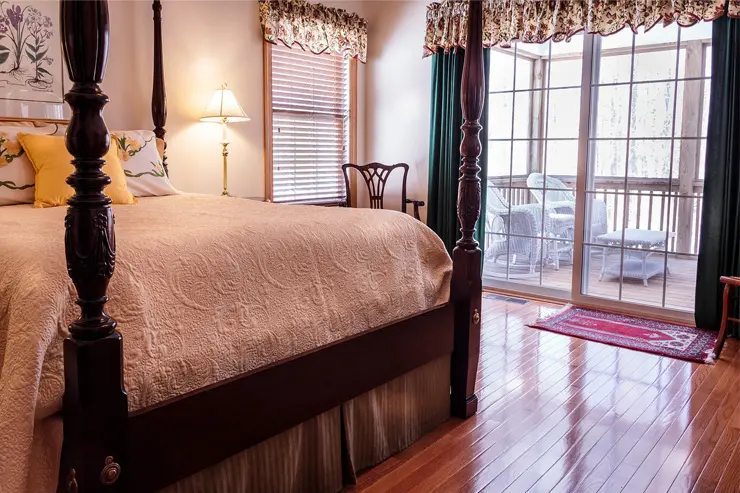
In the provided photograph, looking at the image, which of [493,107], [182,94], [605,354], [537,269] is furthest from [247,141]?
[605,354]

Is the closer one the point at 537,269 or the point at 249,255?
the point at 249,255

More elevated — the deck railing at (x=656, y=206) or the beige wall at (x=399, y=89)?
the beige wall at (x=399, y=89)

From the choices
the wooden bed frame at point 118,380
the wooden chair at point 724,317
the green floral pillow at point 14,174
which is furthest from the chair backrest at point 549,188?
the green floral pillow at point 14,174

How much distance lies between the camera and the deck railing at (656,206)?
3988 mm

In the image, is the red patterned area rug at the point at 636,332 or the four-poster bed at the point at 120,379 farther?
the red patterned area rug at the point at 636,332

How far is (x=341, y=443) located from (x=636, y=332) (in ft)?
8.03

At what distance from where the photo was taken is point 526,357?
3330 millimetres

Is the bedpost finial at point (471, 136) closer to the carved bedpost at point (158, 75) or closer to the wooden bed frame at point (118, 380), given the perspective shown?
the wooden bed frame at point (118, 380)

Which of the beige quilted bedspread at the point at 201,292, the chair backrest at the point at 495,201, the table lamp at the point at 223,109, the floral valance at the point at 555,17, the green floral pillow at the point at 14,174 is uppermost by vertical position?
the floral valance at the point at 555,17

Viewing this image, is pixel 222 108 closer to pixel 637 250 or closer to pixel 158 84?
pixel 158 84

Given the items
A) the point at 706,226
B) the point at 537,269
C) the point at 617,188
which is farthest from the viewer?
the point at 537,269

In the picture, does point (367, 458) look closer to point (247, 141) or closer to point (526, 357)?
point (526, 357)

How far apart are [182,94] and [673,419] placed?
337 centimetres

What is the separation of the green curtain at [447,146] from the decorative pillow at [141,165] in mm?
2339
